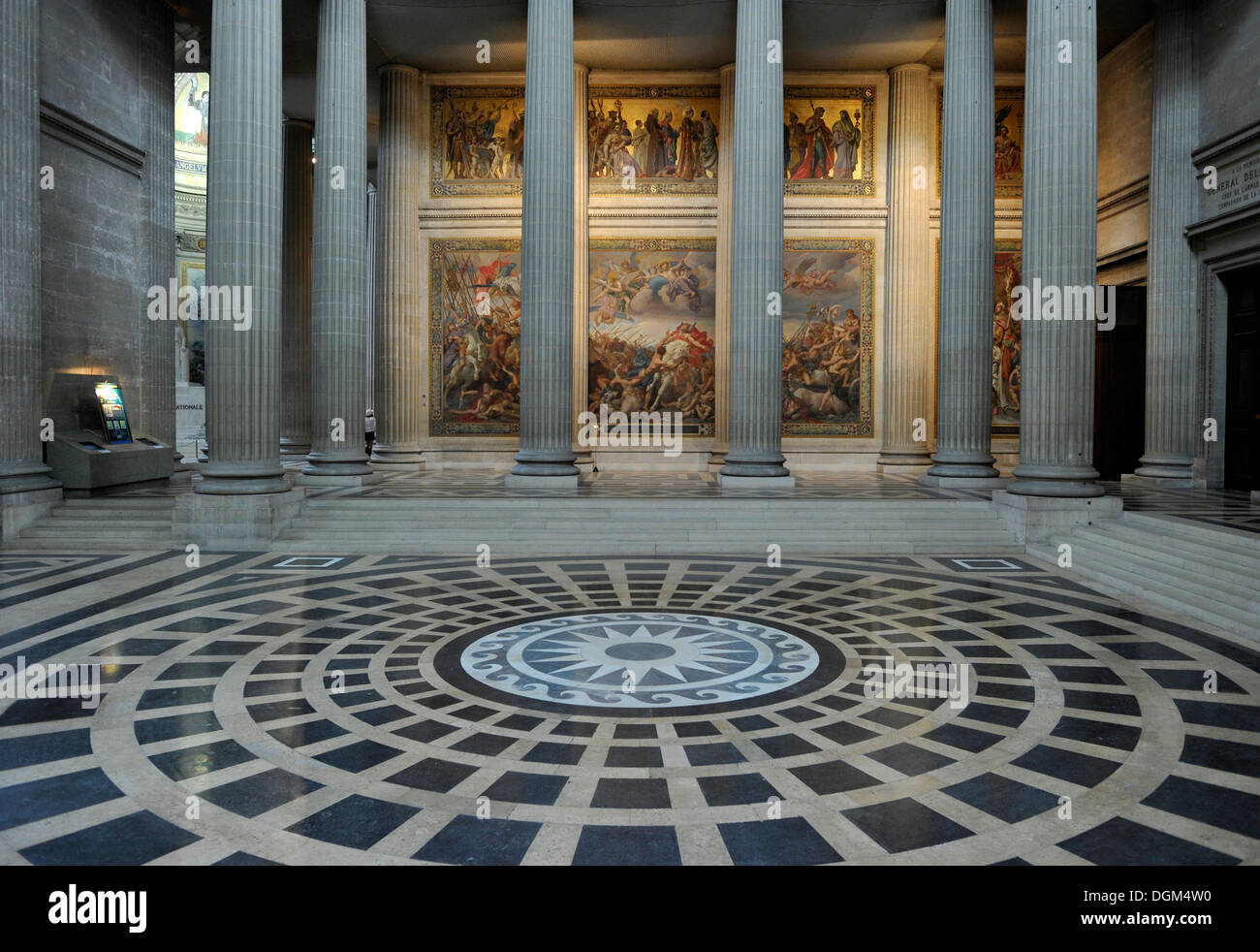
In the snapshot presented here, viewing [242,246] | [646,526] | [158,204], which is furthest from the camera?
[158,204]

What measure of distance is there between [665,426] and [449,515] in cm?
788

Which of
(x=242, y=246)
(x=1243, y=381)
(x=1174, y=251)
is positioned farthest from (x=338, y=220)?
(x=1243, y=381)

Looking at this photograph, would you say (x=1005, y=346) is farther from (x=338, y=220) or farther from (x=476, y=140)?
(x=338, y=220)

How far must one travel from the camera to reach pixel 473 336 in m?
18.5

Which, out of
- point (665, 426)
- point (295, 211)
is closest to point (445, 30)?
point (295, 211)

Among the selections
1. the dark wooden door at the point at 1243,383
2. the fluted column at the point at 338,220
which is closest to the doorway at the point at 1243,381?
the dark wooden door at the point at 1243,383

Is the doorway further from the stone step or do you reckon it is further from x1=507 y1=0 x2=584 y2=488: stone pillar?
x1=507 y1=0 x2=584 y2=488: stone pillar

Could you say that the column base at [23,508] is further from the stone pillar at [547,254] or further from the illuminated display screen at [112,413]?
the stone pillar at [547,254]

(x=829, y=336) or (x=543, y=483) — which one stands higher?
Answer: (x=829, y=336)

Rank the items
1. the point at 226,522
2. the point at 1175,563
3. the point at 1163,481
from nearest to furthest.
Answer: the point at 1175,563, the point at 226,522, the point at 1163,481

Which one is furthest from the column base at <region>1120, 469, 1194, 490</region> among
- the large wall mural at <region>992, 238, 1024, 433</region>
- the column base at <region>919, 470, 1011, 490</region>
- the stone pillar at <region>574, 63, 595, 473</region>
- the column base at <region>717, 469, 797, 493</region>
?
the stone pillar at <region>574, 63, 595, 473</region>

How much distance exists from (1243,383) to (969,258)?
4932 millimetres
